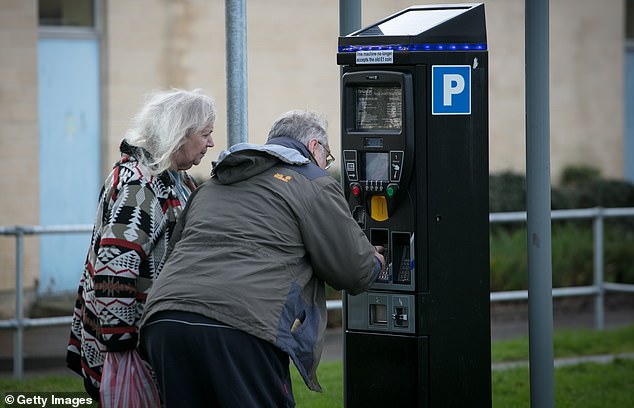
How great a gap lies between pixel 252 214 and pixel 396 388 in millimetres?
1343

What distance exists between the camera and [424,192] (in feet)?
15.0

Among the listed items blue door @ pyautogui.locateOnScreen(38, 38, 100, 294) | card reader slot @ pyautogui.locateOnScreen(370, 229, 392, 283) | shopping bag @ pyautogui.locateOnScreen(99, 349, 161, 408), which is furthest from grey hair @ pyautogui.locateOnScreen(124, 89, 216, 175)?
blue door @ pyautogui.locateOnScreen(38, 38, 100, 294)

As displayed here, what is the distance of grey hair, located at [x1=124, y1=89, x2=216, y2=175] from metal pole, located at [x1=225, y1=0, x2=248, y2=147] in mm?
532

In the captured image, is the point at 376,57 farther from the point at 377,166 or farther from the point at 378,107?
the point at 377,166

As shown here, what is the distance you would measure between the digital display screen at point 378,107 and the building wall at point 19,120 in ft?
19.2

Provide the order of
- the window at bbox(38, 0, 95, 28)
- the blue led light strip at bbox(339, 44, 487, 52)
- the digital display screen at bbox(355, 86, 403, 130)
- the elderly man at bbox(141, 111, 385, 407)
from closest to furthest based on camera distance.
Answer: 1. the elderly man at bbox(141, 111, 385, 407)
2. the blue led light strip at bbox(339, 44, 487, 52)
3. the digital display screen at bbox(355, 86, 403, 130)
4. the window at bbox(38, 0, 95, 28)

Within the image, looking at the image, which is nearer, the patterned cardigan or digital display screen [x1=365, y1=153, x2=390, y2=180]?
the patterned cardigan

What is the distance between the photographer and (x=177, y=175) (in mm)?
4234

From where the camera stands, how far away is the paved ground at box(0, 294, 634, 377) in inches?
299

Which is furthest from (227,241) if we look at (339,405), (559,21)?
(559,21)

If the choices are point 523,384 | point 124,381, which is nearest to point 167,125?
point 124,381

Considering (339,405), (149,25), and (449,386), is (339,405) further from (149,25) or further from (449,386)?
(149,25)

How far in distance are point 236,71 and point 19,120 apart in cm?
584

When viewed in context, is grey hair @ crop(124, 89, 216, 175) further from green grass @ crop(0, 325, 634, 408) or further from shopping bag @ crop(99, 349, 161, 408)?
green grass @ crop(0, 325, 634, 408)
